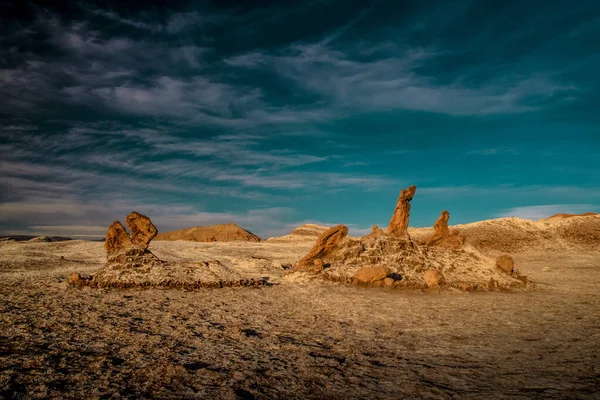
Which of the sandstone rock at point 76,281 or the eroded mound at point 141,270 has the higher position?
the eroded mound at point 141,270

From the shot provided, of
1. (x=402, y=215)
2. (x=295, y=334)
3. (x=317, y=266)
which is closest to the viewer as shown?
(x=295, y=334)

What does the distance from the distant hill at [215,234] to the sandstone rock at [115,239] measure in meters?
36.2

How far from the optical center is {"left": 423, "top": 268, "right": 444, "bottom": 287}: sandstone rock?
13.2 metres

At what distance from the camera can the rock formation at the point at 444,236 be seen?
16.9m

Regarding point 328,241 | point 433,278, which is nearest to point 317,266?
point 328,241

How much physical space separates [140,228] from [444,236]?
43.8 ft

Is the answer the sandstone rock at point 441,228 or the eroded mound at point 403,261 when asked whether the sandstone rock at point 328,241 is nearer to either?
the eroded mound at point 403,261

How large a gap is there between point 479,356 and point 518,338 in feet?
5.48

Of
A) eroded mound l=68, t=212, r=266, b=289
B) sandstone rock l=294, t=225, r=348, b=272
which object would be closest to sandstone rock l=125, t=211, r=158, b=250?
eroded mound l=68, t=212, r=266, b=289

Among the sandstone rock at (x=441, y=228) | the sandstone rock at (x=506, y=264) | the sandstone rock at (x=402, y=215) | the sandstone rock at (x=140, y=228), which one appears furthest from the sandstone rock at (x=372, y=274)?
the sandstone rock at (x=140, y=228)

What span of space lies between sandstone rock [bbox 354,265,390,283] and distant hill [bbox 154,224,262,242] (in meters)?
37.2

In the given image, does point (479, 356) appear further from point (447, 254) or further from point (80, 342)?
point (447, 254)

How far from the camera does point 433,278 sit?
43.7ft

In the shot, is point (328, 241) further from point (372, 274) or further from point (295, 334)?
point (295, 334)
